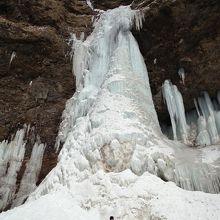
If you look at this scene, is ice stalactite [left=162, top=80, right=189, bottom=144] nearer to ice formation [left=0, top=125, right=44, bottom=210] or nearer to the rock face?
the rock face

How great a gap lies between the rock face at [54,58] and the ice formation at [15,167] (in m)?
0.35

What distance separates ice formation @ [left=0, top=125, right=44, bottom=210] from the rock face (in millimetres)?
348

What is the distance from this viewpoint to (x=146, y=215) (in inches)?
369

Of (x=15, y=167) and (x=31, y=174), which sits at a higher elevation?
(x=15, y=167)

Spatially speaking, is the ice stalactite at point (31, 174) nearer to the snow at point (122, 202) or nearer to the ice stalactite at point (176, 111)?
the snow at point (122, 202)

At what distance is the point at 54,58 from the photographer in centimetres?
1716

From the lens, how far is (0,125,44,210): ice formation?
1496 centimetres

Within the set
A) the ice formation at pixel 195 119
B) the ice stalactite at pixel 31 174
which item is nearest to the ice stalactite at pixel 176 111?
the ice formation at pixel 195 119

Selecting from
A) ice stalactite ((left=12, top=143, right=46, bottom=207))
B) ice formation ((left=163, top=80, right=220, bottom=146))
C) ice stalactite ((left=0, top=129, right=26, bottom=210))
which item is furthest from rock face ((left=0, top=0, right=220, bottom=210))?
ice formation ((left=163, top=80, right=220, bottom=146))

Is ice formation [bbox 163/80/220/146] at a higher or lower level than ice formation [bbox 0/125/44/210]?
higher

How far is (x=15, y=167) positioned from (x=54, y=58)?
19.0 feet

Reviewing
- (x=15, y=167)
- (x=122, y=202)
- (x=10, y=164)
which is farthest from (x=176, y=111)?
(x=10, y=164)

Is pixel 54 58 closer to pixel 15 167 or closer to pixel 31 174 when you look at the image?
pixel 15 167

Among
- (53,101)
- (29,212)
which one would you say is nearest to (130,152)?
(29,212)
